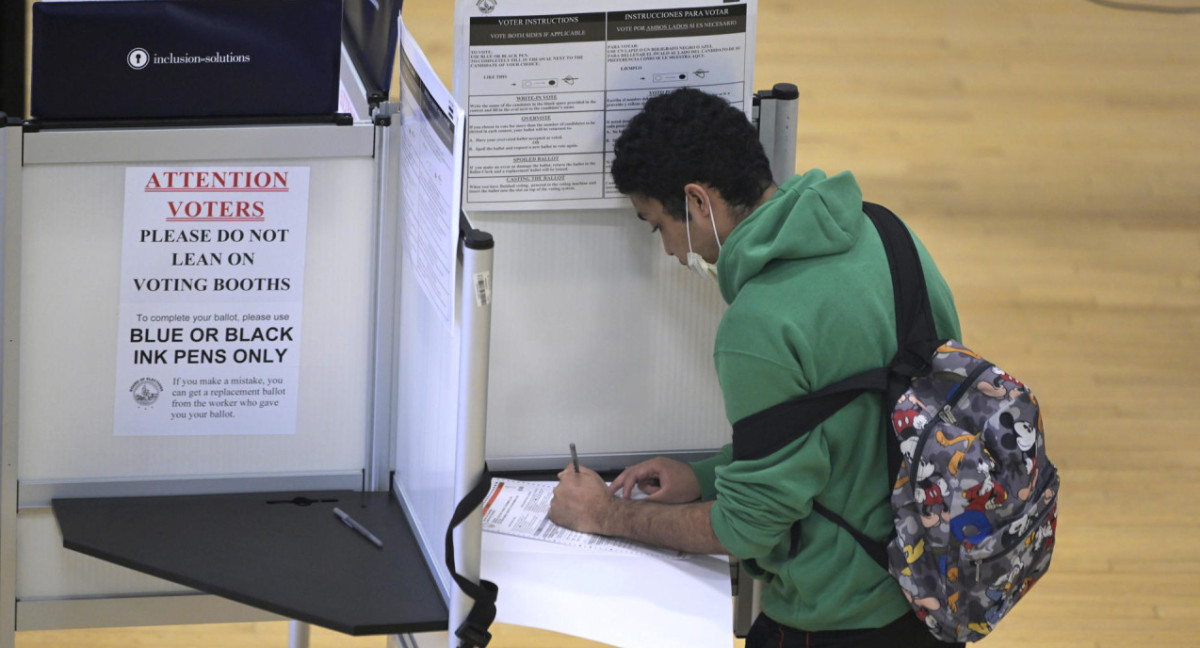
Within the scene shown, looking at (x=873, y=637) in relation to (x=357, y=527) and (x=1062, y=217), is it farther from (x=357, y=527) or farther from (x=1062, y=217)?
(x=1062, y=217)

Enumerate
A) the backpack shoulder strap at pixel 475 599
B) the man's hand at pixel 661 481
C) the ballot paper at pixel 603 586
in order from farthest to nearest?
the man's hand at pixel 661 481 < the ballot paper at pixel 603 586 < the backpack shoulder strap at pixel 475 599

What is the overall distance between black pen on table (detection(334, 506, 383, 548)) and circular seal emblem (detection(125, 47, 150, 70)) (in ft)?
2.01

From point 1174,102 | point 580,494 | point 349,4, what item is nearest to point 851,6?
point 1174,102

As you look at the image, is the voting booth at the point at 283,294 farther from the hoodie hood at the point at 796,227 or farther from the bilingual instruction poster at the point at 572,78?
the hoodie hood at the point at 796,227

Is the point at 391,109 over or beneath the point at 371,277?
over

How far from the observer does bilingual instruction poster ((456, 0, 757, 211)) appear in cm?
173

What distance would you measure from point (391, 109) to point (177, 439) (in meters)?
0.52

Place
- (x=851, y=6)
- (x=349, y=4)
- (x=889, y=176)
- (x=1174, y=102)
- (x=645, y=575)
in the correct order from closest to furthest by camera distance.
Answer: (x=645, y=575)
(x=349, y=4)
(x=889, y=176)
(x=1174, y=102)
(x=851, y=6)

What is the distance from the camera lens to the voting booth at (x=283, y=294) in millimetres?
1609

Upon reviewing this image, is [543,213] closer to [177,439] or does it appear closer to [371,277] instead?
[371,277]

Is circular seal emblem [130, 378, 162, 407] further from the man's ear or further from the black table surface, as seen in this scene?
the man's ear

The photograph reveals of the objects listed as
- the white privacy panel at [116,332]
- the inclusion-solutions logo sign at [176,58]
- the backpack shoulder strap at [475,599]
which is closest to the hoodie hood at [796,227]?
the backpack shoulder strap at [475,599]

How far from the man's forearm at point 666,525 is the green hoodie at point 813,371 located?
0.07m

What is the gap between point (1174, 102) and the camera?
5.35 meters
